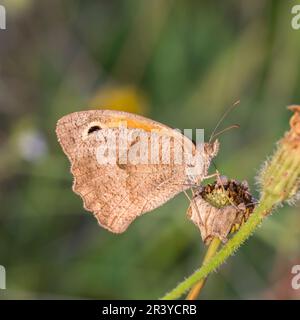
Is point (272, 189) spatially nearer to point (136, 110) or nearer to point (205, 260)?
point (205, 260)

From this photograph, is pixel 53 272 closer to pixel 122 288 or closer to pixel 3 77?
pixel 122 288

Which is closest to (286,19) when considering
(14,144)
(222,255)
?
(14,144)

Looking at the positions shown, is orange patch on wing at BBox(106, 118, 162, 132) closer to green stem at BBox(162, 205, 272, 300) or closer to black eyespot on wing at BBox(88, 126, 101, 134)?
black eyespot on wing at BBox(88, 126, 101, 134)

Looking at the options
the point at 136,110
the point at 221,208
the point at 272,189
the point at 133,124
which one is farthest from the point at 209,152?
the point at 136,110

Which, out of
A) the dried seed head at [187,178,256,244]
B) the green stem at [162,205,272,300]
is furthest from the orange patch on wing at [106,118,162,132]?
the green stem at [162,205,272,300]

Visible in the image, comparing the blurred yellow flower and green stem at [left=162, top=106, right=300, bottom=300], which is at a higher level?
the blurred yellow flower

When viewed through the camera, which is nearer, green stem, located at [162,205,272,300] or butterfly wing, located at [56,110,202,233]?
green stem, located at [162,205,272,300]
